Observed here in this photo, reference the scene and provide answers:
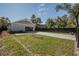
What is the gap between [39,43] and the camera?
397 centimetres

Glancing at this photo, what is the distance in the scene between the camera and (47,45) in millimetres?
3969

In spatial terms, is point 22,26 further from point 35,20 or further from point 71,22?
point 71,22

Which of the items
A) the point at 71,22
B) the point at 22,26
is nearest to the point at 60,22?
the point at 71,22

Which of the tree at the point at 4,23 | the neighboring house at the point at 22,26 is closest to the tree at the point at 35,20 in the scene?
the neighboring house at the point at 22,26

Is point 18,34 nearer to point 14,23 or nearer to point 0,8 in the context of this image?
point 14,23

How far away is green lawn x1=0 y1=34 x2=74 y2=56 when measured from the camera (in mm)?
3938

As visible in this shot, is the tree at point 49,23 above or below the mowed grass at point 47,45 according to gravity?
above

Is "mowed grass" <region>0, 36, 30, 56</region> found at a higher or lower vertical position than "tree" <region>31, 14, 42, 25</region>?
lower

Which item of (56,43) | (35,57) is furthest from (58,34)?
(35,57)

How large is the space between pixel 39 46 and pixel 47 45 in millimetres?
98

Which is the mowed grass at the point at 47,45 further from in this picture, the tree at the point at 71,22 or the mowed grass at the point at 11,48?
→ the tree at the point at 71,22

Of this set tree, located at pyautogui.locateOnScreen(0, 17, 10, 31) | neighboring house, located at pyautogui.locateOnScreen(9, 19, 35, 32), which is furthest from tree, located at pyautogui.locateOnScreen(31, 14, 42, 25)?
tree, located at pyautogui.locateOnScreen(0, 17, 10, 31)

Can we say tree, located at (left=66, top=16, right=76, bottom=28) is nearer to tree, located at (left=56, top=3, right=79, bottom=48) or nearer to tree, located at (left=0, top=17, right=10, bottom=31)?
tree, located at (left=56, top=3, right=79, bottom=48)

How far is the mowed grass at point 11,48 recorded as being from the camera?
3.94 meters
